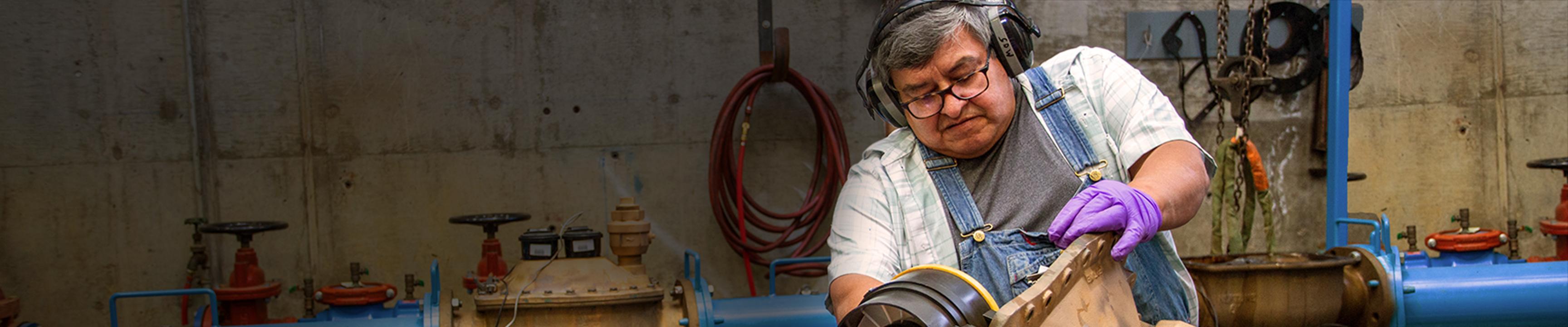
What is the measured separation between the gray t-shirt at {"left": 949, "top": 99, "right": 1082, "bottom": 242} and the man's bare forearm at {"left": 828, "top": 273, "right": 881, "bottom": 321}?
17 cm

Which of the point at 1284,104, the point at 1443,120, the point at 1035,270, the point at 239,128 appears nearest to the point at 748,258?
the point at 239,128

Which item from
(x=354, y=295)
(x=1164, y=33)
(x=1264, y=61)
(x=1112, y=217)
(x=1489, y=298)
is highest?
(x=1164, y=33)

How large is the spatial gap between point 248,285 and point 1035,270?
3190mm

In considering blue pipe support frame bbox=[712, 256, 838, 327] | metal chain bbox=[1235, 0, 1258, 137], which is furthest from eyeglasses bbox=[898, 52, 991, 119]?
metal chain bbox=[1235, 0, 1258, 137]

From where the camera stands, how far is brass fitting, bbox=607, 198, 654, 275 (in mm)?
3264

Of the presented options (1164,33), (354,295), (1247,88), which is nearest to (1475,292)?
(1247,88)

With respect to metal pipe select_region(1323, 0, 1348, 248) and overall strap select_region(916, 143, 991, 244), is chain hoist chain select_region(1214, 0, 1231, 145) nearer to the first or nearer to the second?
metal pipe select_region(1323, 0, 1348, 248)

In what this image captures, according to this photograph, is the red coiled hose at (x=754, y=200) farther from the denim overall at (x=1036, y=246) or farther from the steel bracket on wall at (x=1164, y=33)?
the denim overall at (x=1036, y=246)

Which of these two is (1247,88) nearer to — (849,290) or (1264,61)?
(1264,61)

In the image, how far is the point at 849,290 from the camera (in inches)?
67.2

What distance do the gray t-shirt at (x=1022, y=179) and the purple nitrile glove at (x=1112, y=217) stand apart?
0.50 feet

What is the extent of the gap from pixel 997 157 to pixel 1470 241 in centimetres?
345

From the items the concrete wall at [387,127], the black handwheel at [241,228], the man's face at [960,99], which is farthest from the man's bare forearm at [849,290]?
the concrete wall at [387,127]

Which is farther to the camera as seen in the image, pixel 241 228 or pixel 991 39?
pixel 241 228
